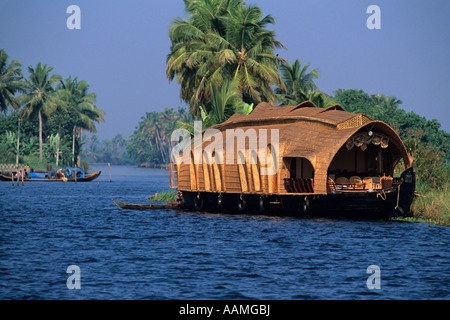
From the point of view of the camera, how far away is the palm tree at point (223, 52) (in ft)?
135

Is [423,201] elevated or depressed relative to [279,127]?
depressed

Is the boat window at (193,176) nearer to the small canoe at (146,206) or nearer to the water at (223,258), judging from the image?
the water at (223,258)

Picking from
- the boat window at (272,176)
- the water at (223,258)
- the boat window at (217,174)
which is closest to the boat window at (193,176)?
the boat window at (217,174)

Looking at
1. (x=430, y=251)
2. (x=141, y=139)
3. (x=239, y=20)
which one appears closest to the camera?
(x=430, y=251)

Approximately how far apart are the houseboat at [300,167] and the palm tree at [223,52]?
759 cm

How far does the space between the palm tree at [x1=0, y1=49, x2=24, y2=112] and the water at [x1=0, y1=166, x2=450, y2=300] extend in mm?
49552

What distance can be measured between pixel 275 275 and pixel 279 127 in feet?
46.0

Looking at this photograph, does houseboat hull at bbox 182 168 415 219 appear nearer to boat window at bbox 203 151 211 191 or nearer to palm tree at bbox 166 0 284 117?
boat window at bbox 203 151 211 191

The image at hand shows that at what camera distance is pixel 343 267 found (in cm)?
1733

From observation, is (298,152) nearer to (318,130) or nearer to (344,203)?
(318,130)

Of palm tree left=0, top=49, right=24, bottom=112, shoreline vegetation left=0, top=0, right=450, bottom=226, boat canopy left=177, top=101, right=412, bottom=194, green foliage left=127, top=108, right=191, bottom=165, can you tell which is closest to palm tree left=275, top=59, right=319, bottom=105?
shoreline vegetation left=0, top=0, right=450, bottom=226

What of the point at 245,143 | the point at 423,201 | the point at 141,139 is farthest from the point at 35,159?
the point at 141,139
